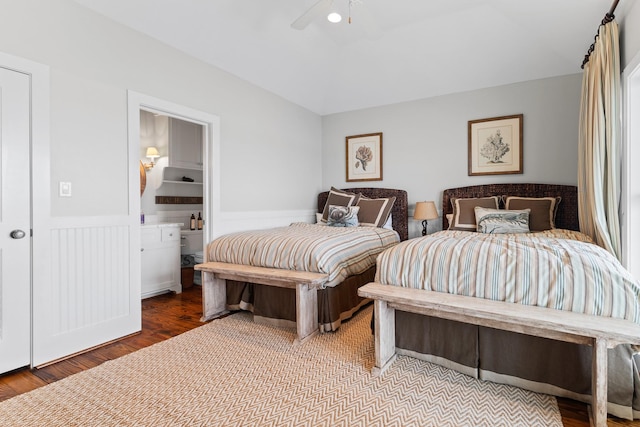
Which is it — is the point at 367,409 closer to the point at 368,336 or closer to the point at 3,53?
the point at 368,336

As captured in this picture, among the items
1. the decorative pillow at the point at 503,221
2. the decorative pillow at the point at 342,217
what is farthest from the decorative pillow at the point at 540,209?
the decorative pillow at the point at 342,217

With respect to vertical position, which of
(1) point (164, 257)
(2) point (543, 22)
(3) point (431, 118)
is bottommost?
(1) point (164, 257)

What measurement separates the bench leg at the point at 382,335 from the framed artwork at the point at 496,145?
2.79m

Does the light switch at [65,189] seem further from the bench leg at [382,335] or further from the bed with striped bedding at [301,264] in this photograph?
the bench leg at [382,335]

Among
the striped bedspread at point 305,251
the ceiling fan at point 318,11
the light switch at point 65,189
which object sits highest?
the ceiling fan at point 318,11

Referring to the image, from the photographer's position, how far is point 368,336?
2.56 meters

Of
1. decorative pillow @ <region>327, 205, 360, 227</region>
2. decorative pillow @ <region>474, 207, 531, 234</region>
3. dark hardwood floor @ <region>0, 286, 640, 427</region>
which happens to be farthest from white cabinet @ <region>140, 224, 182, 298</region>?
decorative pillow @ <region>474, 207, 531, 234</region>

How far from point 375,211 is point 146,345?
284 cm

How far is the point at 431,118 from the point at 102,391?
4345 millimetres

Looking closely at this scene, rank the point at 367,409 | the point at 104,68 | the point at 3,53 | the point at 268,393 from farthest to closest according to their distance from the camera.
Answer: the point at 104,68 < the point at 3,53 < the point at 268,393 < the point at 367,409

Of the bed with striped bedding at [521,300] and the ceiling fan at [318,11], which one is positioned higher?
the ceiling fan at [318,11]

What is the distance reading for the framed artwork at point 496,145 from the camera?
12.8 feet

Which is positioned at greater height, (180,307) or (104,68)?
(104,68)

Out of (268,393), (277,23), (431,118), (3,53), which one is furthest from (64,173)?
(431,118)
